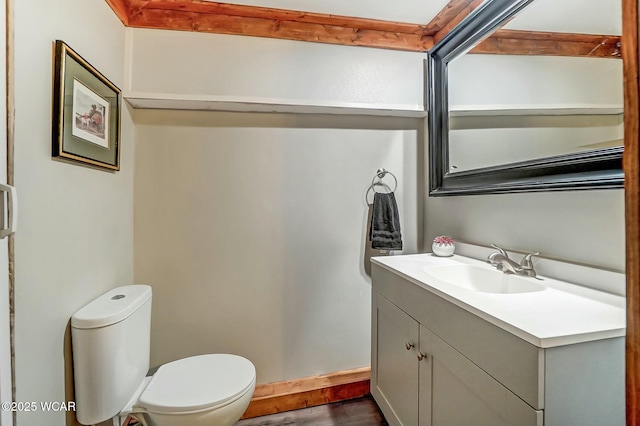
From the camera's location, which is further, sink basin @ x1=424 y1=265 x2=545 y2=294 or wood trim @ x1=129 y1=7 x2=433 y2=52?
wood trim @ x1=129 y1=7 x2=433 y2=52

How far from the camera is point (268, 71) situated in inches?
63.6

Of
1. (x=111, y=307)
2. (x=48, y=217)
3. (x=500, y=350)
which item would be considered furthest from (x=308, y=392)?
(x=48, y=217)

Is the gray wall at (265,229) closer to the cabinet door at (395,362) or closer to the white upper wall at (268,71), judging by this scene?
the white upper wall at (268,71)

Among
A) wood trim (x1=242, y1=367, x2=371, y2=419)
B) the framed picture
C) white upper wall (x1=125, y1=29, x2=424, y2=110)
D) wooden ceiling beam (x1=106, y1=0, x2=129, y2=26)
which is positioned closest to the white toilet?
wood trim (x1=242, y1=367, x2=371, y2=419)

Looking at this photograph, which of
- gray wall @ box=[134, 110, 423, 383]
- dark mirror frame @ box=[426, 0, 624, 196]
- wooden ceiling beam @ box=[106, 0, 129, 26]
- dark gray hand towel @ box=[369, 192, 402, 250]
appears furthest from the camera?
dark gray hand towel @ box=[369, 192, 402, 250]

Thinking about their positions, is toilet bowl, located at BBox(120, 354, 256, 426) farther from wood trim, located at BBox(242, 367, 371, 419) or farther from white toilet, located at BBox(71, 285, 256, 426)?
wood trim, located at BBox(242, 367, 371, 419)

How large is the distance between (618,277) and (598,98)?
605 millimetres

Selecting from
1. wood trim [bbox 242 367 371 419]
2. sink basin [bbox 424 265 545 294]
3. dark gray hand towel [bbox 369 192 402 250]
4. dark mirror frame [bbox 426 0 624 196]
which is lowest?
wood trim [bbox 242 367 371 419]

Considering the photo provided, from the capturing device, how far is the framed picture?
948 mm

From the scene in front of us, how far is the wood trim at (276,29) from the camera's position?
1499 mm

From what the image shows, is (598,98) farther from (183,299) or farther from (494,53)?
(183,299)

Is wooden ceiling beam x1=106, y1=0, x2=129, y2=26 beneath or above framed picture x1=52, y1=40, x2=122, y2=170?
above

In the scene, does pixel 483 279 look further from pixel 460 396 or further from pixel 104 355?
pixel 104 355

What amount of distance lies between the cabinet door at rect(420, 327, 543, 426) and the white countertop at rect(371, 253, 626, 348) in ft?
0.57
